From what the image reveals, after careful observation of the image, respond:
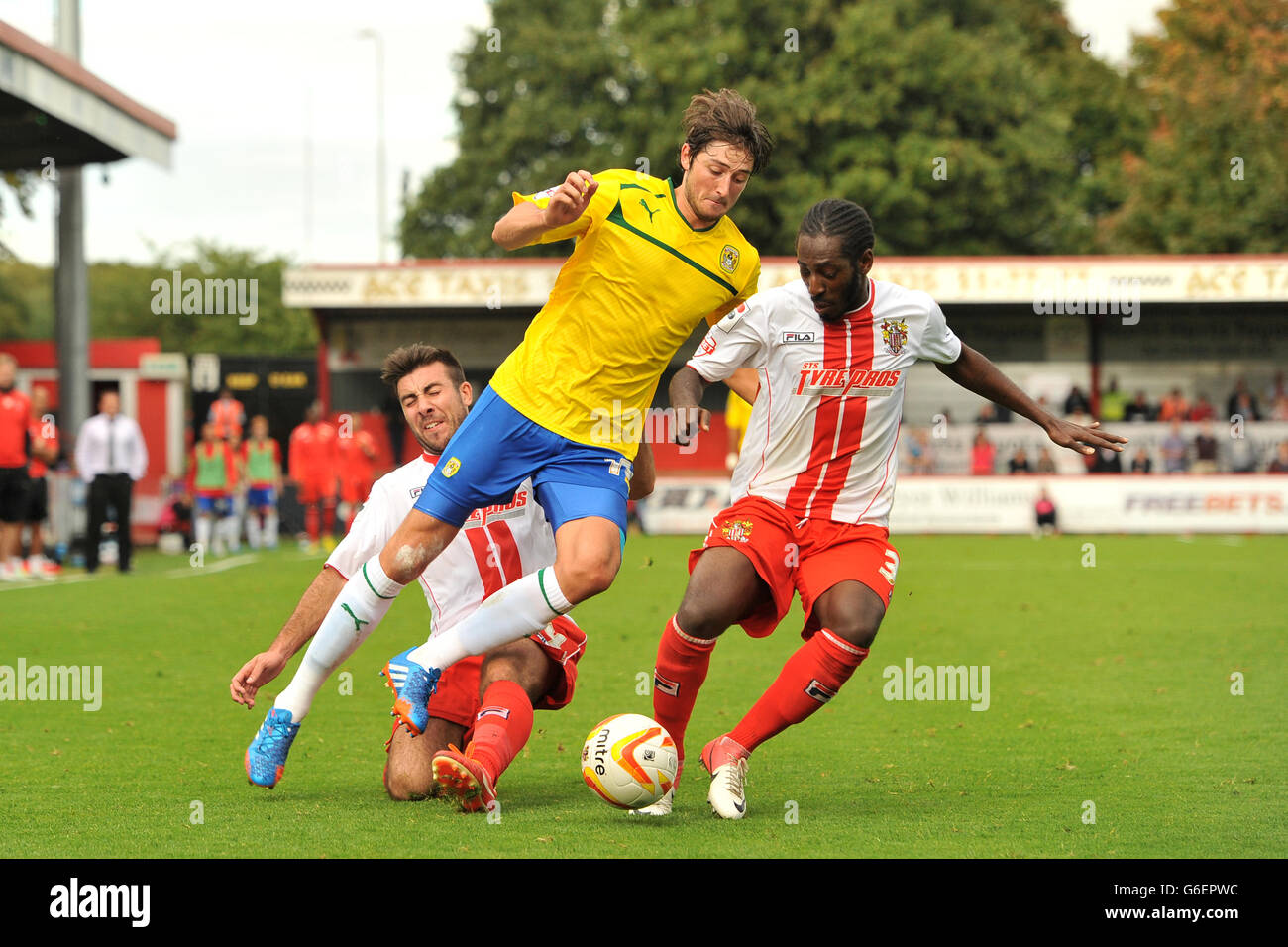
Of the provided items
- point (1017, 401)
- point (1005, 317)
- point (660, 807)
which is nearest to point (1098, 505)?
point (1005, 317)

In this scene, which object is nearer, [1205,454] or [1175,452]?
[1205,454]

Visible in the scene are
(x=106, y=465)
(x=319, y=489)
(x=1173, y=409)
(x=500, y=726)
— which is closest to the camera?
(x=500, y=726)

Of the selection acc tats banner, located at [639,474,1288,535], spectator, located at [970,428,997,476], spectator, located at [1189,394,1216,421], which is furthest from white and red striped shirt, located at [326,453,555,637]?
spectator, located at [1189,394,1216,421]

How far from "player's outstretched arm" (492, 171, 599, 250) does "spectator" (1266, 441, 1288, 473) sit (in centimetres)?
2250

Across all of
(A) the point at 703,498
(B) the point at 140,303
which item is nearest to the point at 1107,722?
(A) the point at 703,498

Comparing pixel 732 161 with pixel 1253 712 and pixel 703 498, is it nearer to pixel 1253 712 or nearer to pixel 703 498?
pixel 1253 712

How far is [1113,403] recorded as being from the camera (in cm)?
2917

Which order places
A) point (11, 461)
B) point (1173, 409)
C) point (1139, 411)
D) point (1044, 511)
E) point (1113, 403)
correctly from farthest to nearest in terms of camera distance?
point (1113, 403), point (1139, 411), point (1173, 409), point (1044, 511), point (11, 461)

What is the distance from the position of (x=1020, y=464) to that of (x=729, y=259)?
66.7ft

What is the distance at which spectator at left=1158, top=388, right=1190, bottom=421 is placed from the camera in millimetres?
26625

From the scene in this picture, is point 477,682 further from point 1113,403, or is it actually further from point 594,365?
point 1113,403

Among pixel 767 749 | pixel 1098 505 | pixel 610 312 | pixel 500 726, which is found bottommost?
pixel 767 749

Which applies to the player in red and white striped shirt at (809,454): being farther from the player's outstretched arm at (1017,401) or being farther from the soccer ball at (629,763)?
the soccer ball at (629,763)

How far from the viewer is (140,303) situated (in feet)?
245
